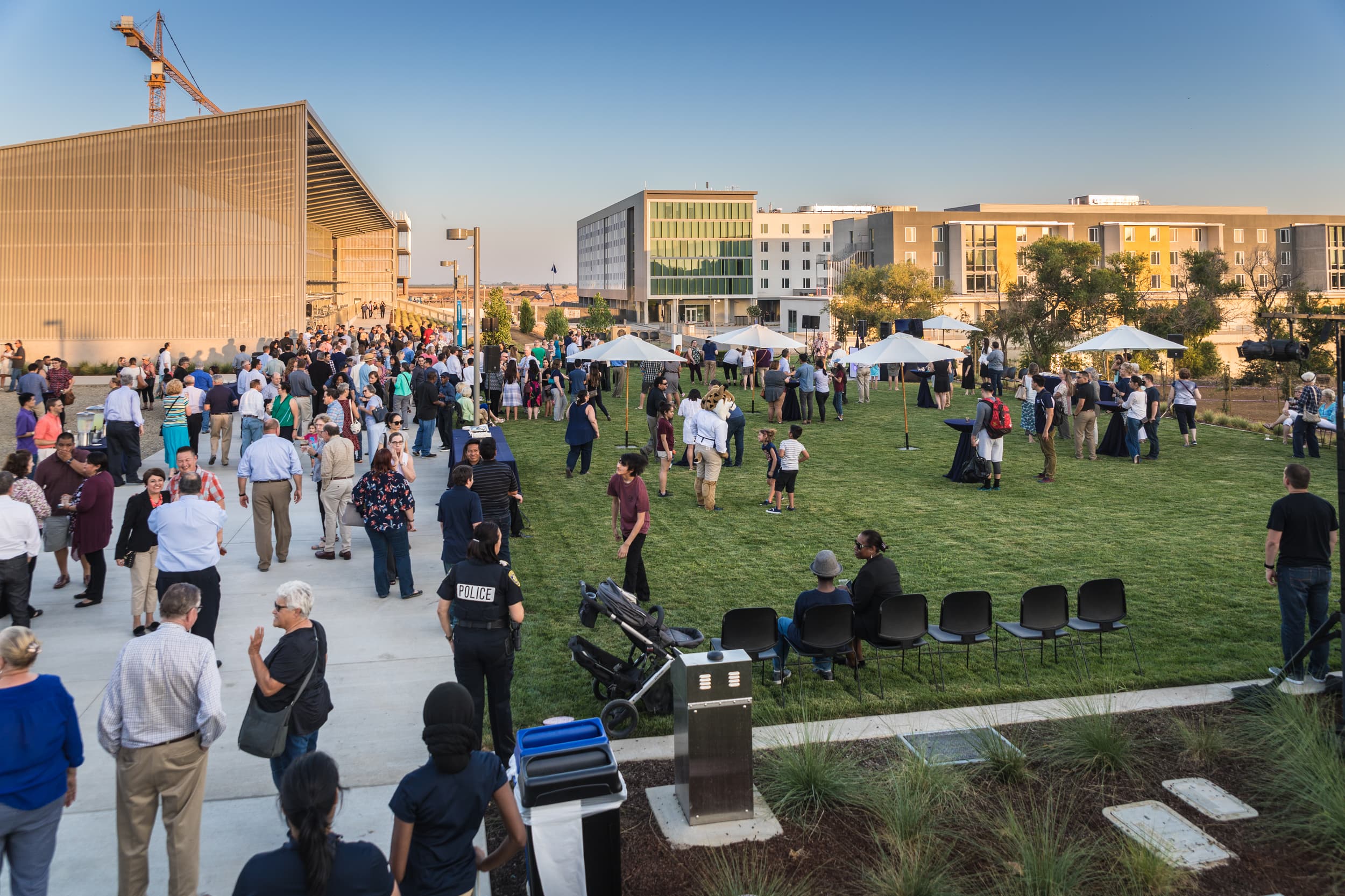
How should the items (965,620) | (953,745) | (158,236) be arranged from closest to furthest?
(953,745) < (965,620) < (158,236)

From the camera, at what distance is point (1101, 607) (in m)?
8.34

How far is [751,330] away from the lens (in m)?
24.1

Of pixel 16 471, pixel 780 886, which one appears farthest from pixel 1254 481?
pixel 16 471

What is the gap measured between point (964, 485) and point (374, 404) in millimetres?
10279

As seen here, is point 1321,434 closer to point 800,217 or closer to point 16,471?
point 16,471

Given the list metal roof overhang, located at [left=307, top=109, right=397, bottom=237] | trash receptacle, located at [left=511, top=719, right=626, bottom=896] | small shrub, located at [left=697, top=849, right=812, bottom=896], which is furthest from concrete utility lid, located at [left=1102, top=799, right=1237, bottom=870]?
metal roof overhang, located at [left=307, top=109, right=397, bottom=237]

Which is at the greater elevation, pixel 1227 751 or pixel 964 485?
pixel 964 485

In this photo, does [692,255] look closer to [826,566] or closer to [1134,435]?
[1134,435]

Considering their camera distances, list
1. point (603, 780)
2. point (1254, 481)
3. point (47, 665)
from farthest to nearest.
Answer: point (1254, 481)
point (47, 665)
point (603, 780)

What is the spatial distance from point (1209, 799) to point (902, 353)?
1445 cm

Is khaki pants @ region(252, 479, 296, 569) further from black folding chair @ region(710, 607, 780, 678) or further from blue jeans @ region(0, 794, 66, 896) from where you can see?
blue jeans @ region(0, 794, 66, 896)

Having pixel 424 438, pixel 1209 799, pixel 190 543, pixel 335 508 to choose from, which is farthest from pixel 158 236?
pixel 1209 799

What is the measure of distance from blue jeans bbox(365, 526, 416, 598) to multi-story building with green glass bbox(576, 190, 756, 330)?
328 ft

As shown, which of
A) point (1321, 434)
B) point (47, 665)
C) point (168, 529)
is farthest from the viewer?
point (1321, 434)
